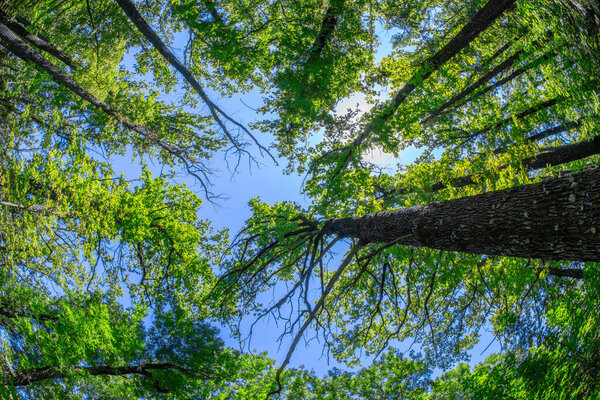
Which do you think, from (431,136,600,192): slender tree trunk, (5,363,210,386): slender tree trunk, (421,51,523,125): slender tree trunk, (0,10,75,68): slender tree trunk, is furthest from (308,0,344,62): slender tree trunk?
(5,363,210,386): slender tree trunk

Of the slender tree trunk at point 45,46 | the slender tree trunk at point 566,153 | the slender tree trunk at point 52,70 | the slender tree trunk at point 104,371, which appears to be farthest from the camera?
the slender tree trunk at point 45,46

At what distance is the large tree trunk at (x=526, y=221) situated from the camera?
1869 millimetres

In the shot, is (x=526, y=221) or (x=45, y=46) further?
(x=45, y=46)

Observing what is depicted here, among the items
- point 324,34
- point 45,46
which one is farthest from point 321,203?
point 45,46

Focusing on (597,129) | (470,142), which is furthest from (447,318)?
(597,129)

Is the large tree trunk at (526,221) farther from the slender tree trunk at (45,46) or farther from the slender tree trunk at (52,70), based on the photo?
the slender tree trunk at (45,46)

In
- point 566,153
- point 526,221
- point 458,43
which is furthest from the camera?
point 458,43

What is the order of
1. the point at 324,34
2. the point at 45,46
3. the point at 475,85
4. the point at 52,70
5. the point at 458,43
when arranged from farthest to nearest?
the point at 45,46, the point at 324,34, the point at 475,85, the point at 52,70, the point at 458,43

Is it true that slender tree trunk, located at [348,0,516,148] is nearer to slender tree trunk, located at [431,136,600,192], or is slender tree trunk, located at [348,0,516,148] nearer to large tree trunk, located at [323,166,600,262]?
slender tree trunk, located at [431,136,600,192]

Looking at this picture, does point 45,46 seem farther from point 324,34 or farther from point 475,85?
point 475,85

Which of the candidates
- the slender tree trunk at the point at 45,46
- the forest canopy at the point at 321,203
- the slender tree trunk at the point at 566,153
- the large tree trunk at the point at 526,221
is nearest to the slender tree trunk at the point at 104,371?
the forest canopy at the point at 321,203

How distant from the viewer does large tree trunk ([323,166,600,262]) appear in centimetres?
187

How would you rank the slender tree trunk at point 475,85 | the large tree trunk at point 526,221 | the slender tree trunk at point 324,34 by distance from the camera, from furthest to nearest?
the slender tree trunk at point 324,34 → the slender tree trunk at point 475,85 → the large tree trunk at point 526,221

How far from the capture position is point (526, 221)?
217cm
